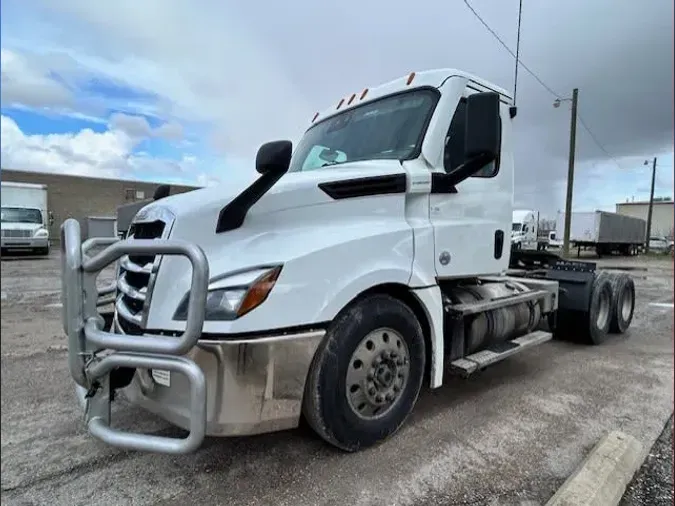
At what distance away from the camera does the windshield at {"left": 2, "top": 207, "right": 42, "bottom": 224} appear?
2.21m

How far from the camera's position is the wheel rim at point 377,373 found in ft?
8.75

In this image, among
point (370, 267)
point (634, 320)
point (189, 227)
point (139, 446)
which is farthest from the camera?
point (634, 320)

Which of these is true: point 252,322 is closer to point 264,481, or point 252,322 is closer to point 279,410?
point 279,410

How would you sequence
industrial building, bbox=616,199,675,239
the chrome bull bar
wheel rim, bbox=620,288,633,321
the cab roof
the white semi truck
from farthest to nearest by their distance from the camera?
1. wheel rim, bbox=620,288,633,321
2. industrial building, bbox=616,199,675,239
3. the cab roof
4. the white semi truck
5. the chrome bull bar

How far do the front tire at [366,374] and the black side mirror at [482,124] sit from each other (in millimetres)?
1102

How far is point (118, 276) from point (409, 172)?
6.41 feet

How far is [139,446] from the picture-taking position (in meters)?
1.78

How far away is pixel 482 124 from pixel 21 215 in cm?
271

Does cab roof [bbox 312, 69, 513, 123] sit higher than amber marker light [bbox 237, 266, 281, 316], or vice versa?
cab roof [bbox 312, 69, 513, 123]

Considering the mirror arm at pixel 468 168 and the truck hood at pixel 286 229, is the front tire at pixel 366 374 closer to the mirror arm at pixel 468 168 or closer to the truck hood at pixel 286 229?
the truck hood at pixel 286 229

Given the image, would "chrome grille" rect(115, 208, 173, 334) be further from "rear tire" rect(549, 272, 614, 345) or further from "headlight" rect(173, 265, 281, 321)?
"rear tire" rect(549, 272, 614, 345)

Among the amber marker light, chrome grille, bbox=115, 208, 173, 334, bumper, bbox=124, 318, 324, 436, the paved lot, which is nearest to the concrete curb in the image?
the paved lot

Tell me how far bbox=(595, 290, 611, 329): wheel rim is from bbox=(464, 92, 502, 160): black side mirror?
162 inches

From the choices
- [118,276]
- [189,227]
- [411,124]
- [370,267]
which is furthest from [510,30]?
[118,276]
